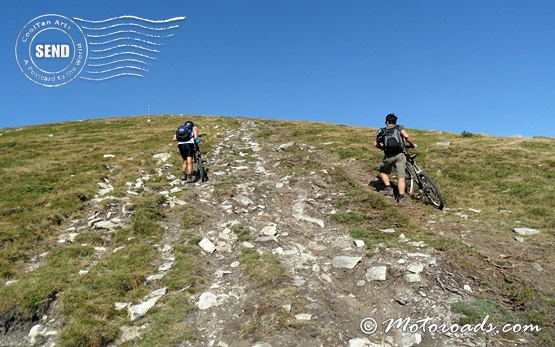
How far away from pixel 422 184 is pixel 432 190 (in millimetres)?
401

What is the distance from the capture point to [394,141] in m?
12.1

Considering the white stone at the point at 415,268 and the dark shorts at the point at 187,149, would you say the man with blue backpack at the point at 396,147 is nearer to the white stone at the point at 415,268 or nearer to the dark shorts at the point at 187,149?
the white stone at the point at 415,268

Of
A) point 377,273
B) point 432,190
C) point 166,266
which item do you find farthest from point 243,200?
point 432,190

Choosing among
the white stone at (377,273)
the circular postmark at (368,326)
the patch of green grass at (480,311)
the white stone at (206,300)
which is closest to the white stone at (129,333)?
the white stone at (206,300)

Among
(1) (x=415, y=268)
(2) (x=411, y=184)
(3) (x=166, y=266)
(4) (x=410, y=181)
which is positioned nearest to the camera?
(1) (x=415, y=268)

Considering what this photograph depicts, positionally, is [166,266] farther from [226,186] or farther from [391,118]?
[391,118]

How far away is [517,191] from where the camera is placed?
40.5 feet

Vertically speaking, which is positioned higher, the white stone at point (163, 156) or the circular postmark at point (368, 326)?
the white stone at point (163, 156)

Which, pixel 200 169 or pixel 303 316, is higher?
pixel 200 169

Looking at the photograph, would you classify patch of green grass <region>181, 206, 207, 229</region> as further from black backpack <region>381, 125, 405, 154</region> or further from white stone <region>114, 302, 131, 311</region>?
black backpack <region>381, 125, 405, 154</region>

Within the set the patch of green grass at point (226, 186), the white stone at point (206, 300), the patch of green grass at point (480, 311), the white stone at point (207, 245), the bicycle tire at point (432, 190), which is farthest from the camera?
the patch of green grass at point (226, 186)

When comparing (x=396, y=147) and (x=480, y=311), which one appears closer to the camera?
(x=480, y=311)

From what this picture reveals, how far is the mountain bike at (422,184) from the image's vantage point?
37.3 ft

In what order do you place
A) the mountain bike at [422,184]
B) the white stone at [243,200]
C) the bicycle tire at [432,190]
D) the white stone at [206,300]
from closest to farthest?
the white stone at [206,300] → the bicycle tire at [432,190] → the mountain bike at [422,184] → the white stone at [243,200]
